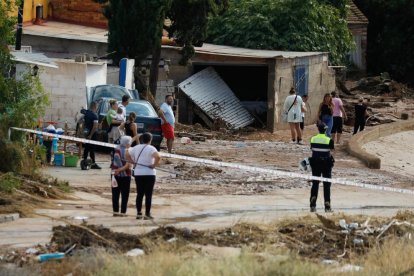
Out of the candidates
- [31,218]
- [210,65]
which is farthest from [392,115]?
[31,218]

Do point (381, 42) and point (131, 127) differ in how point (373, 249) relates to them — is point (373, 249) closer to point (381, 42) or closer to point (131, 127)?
point (131, 127)

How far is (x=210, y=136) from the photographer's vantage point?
3566 centimetres

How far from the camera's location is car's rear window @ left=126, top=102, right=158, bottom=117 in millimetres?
29469

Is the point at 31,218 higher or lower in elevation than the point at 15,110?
lower

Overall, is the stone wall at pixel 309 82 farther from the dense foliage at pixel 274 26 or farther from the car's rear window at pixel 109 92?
the car's rear window at pixel 109 92

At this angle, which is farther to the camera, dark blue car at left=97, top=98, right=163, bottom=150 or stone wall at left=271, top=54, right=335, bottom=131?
stone wall at left=271, top=54, right=335, bottom=131

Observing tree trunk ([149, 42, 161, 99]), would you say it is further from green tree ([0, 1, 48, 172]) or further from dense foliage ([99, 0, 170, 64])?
green tree ([0, 1, 48, 172])

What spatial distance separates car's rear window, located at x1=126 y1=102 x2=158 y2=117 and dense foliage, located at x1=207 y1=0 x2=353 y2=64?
16.1 metres

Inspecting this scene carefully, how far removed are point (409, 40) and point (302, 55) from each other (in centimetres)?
1630

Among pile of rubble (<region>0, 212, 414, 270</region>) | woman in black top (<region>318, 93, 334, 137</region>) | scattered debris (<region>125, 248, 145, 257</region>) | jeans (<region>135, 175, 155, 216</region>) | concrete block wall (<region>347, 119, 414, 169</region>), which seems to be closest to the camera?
scattered debris (<region>125, 248, 145, 257</region>)

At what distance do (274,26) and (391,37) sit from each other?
479 inches

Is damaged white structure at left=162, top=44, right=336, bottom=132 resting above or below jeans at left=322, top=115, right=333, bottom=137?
above

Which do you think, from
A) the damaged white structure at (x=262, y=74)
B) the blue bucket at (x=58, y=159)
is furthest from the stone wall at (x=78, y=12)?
the blue bucket at (x=58, y=159)

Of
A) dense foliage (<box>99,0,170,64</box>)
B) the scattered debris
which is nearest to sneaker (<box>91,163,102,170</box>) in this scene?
the scattered debris
